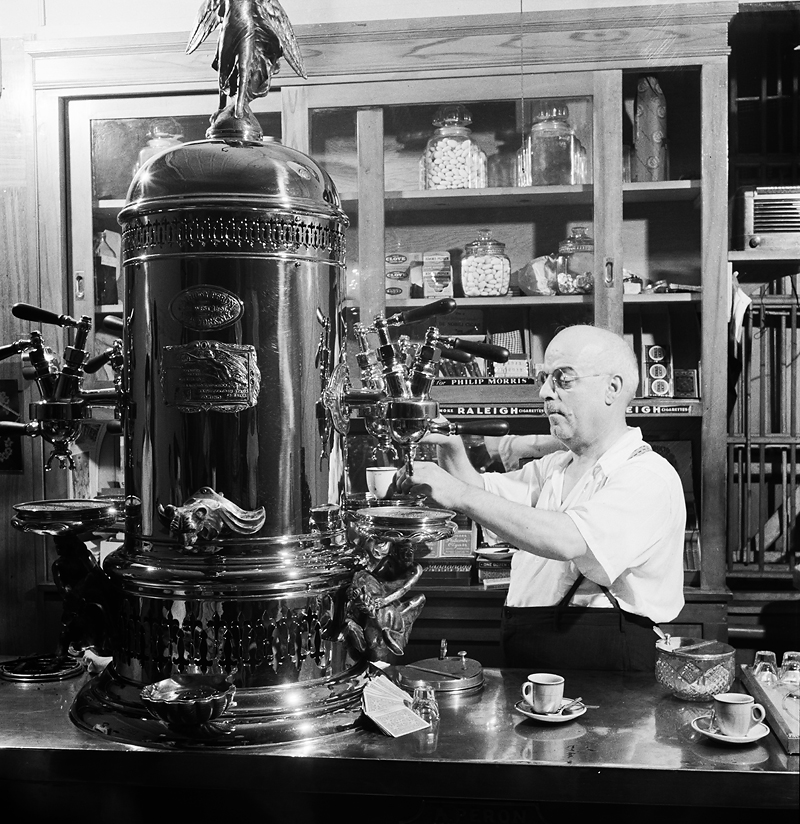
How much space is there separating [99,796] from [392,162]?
2.16 meters

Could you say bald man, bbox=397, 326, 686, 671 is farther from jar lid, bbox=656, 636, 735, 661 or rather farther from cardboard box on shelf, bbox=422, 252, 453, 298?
cardboard box on shelf, bbox=422, 252, 453, 298

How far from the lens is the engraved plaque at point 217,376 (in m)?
1.42

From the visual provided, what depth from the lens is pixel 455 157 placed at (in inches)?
119

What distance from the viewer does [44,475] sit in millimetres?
3174

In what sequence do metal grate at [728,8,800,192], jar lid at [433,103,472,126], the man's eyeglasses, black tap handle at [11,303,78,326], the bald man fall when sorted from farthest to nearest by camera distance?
metal grate at [728,8,800,192], jar lid at [433,103,472,126], the man's eyeglasses, the bald man, black tap handle at [11,303,78,326]

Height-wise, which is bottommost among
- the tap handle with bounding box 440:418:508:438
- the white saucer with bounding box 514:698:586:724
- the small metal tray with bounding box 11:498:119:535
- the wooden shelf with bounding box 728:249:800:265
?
the white saucer with bounding box 514:698:586:724

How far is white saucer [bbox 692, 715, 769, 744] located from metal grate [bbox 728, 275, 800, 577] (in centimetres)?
170

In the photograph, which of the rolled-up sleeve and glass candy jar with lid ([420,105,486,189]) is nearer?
the rolled-up sleeve

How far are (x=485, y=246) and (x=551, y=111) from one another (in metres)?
0.45

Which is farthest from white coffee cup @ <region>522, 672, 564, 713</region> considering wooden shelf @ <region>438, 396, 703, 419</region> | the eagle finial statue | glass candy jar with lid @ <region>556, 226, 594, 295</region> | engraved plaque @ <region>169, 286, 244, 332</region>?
glass candy jar with lid @ <region>556, 226, 594, 295</region>

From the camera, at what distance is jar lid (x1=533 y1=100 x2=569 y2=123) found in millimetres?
2932

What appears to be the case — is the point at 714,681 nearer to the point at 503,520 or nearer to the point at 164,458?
the point at 503,520

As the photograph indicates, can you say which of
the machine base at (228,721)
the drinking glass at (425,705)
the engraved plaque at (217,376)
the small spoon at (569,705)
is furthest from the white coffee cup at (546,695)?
the engraved plaque at (217,376)

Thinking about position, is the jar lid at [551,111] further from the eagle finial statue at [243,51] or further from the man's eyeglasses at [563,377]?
the eagle finial statue at [243,51]
